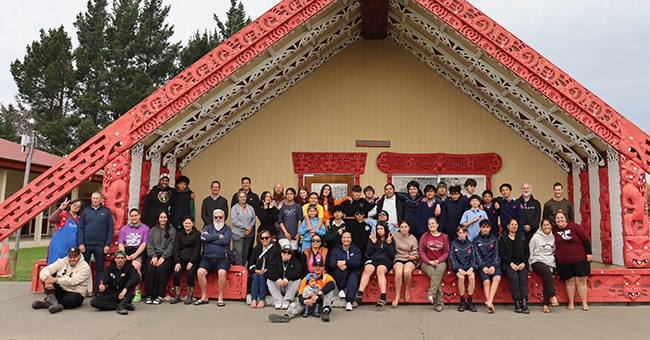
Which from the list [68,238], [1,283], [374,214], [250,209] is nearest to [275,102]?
[250,209]

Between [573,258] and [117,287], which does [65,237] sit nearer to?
[117,287]

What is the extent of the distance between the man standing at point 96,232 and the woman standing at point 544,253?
6.43m

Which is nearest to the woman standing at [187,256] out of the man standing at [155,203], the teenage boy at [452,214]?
the man standing at [155,203]

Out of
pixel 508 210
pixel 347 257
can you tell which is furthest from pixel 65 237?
pixel 508 210

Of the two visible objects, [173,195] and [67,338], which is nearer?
[67,338]

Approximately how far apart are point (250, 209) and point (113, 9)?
2299 cm

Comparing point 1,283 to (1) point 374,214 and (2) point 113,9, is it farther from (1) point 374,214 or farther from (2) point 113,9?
(2) point 113,9

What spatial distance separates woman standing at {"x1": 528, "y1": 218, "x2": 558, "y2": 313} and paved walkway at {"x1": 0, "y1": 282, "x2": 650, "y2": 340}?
1.63 feet

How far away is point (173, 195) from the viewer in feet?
22.9

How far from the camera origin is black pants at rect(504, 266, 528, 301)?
5.58 metres

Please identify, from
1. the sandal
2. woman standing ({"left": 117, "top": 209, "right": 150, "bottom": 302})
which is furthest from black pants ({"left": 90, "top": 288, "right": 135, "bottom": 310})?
the sandal

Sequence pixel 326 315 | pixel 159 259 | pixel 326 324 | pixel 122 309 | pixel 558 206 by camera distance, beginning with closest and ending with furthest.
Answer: pixel 326 324
pixel 326 315
pixel 122 309
pixel 159 259
pixel 558 206

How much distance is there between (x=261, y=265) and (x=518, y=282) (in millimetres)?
3717

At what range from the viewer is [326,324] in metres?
4.84
